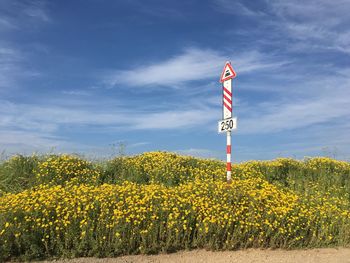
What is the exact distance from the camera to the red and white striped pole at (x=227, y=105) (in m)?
10.3

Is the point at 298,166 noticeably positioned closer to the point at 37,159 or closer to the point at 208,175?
the point at 208,175

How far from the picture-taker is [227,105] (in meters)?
10.6

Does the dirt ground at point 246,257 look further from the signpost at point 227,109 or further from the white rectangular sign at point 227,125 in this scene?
the white rectangular sign at point 227,125

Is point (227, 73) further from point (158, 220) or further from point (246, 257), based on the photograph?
point (246, 257)

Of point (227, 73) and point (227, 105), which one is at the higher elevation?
point (227, 73)

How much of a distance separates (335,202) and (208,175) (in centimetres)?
344

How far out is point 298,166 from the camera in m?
15.2

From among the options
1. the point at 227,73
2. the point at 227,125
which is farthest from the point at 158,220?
the point at 227,73

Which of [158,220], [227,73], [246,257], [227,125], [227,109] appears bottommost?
[246,257]

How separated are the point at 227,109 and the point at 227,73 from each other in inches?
38.9

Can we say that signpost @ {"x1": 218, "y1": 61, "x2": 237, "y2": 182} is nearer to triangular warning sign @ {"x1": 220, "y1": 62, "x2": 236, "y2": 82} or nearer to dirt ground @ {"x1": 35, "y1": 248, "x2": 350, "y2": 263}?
triangular warning sign @ {"x1": 220, "y1": 62, "x2": 236, "y2": 82}

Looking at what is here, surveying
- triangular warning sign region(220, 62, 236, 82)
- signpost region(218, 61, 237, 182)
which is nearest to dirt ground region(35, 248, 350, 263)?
signpost region(218, 61, 237, 182)

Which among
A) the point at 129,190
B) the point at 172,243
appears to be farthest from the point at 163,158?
the point at 172,243

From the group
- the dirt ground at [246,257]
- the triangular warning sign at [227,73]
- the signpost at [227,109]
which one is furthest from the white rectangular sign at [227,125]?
the dirt ground at [246,257]
